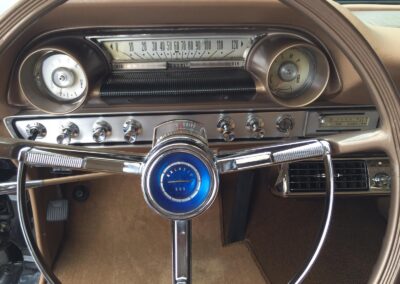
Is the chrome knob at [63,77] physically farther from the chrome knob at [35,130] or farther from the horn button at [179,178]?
the horn button at [179,178]

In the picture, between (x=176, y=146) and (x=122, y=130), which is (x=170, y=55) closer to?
(x=122, y=130)

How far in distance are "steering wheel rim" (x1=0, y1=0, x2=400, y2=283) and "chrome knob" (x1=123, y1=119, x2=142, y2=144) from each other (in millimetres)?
434

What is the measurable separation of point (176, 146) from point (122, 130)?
41cm

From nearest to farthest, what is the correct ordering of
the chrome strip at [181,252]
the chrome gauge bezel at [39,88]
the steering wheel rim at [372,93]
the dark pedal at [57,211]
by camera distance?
the steering wheel rim at [372,93] → the chrome strip at [181,252] → the chrome gauge bezel at [39,88] → the dark pedal at [57,211]

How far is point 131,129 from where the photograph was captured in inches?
44.6

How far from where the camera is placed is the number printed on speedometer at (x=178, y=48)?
42.3 inches

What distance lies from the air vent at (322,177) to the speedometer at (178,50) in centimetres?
45

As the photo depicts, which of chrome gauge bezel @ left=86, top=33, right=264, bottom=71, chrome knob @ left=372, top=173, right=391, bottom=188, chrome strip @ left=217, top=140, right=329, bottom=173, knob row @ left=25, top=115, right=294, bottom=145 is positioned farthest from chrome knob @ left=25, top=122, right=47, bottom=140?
chrome knob @ left=372, top=173, right=391, bottom=188

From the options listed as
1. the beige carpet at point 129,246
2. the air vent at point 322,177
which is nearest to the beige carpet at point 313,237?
the beige carpet at point 129,246

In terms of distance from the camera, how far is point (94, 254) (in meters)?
1.67

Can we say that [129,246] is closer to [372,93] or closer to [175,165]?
[175,165]

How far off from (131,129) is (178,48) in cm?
24

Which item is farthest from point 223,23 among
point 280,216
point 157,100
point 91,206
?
point 91,206

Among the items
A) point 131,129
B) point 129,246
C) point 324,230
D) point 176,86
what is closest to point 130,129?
point 131,129
